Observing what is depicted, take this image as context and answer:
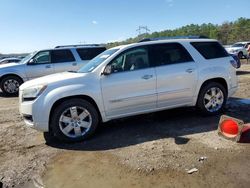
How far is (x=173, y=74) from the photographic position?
21.8 feet

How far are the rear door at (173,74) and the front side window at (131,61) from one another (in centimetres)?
17

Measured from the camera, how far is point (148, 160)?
4.89 meters

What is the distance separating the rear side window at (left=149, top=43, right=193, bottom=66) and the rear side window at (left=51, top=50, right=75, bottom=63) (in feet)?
22.9

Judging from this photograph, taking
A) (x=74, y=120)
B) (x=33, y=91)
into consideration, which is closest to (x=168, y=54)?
(x=74, y=120)

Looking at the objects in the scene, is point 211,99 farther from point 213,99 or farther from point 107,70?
point 107,70

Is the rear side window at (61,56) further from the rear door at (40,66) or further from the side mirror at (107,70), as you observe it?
the side mirror at (107,70)

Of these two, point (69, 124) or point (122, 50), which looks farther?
point (122, 50)

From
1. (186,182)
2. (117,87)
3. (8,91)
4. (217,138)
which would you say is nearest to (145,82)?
(117,87)

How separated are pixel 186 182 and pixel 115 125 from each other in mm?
3114

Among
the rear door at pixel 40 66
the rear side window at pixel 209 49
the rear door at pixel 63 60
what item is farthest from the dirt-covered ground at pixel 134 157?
the rear door at pixel 63 60

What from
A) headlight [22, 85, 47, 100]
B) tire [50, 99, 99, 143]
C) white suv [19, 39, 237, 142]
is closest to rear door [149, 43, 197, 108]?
white suv [19, 39, 237, 142]

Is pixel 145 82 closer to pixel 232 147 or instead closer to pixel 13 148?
pixel 232 147

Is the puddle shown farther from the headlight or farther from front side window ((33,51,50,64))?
front side window ((33,51,50,64))

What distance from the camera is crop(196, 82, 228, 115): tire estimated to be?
7051 millimetres
